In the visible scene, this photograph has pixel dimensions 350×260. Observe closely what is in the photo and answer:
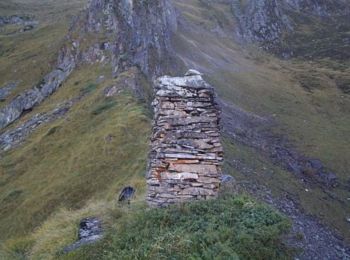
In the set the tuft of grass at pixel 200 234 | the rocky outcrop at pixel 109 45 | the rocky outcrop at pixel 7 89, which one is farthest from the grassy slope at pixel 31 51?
the tuft of grass at pixel 200 234

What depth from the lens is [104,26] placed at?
1801 inches

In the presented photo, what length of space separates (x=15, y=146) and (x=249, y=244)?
2993cm

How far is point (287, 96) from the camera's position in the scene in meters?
62.4

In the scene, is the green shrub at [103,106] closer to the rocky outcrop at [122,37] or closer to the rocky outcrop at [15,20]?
the rocky outcrop at [122,37]

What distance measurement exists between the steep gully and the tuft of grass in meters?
27.6

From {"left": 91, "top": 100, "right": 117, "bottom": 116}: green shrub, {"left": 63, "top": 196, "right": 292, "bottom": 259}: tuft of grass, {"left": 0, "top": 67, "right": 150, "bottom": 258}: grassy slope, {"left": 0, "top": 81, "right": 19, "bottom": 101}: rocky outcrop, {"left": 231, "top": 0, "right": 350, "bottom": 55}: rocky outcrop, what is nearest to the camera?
{"left": 63, "top": 196, "right": 292, "bottom": 259}: tuft of grass

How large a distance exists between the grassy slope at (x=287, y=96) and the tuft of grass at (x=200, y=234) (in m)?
18.2

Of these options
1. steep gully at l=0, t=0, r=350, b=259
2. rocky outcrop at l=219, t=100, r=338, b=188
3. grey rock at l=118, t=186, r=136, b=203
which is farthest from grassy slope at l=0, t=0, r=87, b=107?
grey rock at l=118, t=186, r=136, b=203

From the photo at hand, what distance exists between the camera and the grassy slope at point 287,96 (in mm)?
33031

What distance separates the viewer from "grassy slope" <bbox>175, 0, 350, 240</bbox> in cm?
3303

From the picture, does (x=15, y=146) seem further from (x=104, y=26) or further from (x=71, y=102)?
(x=104, y=26)

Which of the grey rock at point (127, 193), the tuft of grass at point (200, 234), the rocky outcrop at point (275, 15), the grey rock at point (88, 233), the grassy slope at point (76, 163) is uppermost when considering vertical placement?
the tuft of grass at point (200, 234)

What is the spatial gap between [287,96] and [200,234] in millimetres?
54701

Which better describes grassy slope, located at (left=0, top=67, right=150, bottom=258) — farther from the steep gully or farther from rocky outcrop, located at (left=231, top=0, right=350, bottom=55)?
rocky outcrop, located at (left=231, top=0, right=350, bottom=55)
